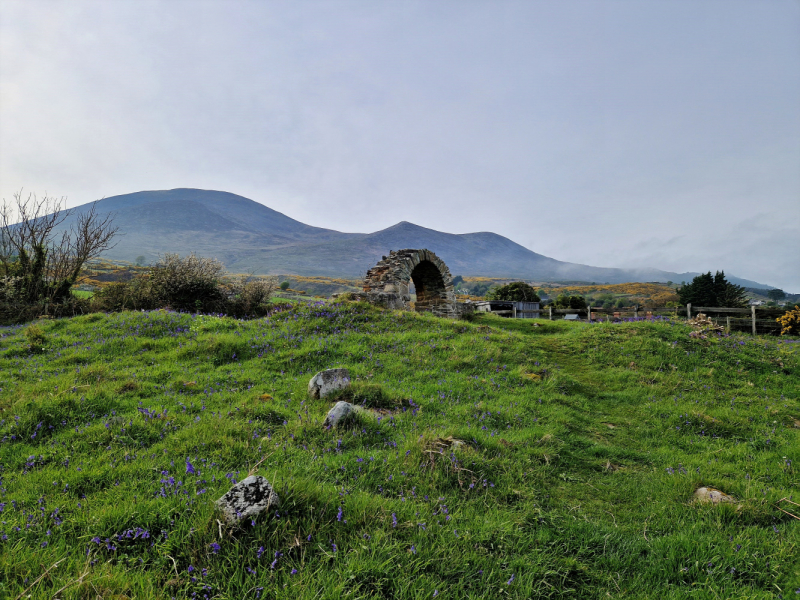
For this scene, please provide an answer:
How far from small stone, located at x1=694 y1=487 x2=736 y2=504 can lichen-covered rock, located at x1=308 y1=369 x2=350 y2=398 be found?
203 inches

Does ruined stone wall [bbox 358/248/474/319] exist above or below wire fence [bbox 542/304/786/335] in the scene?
above

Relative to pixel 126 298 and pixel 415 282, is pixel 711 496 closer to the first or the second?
pixel 415 282

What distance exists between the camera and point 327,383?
652 cm

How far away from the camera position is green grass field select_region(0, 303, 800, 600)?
8.74 ft

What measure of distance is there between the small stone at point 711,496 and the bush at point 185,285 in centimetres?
2040

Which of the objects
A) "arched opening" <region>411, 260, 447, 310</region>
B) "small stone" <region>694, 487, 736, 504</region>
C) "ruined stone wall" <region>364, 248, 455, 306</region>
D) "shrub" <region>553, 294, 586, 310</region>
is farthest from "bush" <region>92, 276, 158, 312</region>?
"shrub" <region>553, 294, 586, 310</region>

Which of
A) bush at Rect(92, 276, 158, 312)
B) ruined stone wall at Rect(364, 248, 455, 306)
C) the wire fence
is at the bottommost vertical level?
the wire fence

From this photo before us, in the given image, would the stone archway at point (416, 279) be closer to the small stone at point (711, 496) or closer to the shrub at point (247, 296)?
the shrub at point (247, 296)

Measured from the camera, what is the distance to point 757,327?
25.6m

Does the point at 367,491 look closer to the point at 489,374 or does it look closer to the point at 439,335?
the point at 489,374

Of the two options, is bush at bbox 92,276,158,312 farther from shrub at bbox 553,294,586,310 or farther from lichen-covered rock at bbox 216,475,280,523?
shrub at bbox 553,294,586,310

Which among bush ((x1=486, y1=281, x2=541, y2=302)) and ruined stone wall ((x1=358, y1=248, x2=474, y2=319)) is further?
bush ((x1=486, y1=281, x2=541, y2=302))

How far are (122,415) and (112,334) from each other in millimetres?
7023

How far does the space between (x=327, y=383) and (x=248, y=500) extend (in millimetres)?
3604
